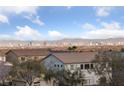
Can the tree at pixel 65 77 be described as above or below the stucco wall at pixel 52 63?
below

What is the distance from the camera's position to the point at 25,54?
5133 mm

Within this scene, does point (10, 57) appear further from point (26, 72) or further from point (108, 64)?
point (108, 64)

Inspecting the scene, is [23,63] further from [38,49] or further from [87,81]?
[87,81]

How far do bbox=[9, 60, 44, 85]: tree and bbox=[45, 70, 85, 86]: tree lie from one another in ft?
0.26

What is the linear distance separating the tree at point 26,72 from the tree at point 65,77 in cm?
8

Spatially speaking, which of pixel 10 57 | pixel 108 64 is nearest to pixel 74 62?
pixel 108 64

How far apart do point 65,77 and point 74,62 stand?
14 cm

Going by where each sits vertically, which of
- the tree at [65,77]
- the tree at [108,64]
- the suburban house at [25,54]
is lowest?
the tree at [65,77]

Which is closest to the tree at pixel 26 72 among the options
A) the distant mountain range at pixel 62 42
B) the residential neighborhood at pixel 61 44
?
the residential neighborhood at pixel 61 44

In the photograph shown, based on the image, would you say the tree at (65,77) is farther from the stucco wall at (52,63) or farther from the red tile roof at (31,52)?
the red tile roof at (31,52)

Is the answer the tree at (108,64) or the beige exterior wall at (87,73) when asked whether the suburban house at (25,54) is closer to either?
the beige exterior wall at (87,73)

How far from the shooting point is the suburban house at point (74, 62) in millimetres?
5078
